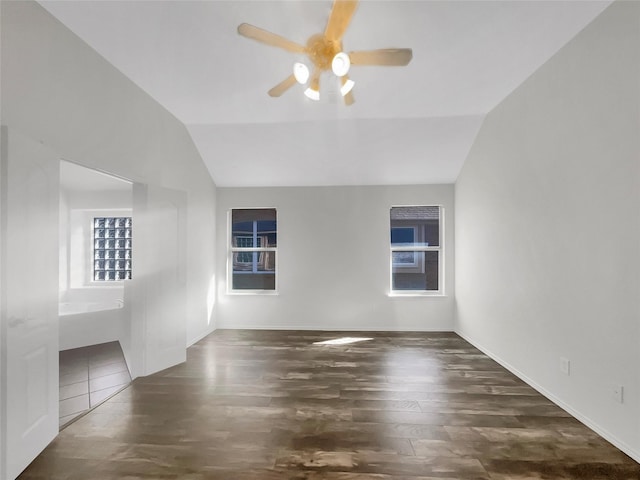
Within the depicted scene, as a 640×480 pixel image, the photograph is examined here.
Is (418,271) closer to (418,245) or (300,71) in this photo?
(418,245)

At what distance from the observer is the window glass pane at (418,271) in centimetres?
466

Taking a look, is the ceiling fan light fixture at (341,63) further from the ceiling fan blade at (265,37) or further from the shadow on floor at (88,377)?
the shadow on floor at (88,377)

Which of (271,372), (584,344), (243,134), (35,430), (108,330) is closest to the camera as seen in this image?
(35,430)

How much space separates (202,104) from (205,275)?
2336mm

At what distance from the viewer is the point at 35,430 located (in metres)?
1.79

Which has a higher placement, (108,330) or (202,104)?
(202,104)

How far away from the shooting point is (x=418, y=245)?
4629 millimetres

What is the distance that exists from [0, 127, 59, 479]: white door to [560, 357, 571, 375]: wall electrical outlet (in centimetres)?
377

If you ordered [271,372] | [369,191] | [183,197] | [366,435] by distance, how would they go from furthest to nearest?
[369,191], [183,197], [271,372], [366,435]

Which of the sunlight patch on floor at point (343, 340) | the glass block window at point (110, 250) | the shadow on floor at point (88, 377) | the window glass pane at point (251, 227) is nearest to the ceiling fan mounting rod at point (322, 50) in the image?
the window glass pane at point (251, 227)

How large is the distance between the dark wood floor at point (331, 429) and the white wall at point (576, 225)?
1.02ft

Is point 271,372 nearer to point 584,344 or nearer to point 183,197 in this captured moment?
point 183,197

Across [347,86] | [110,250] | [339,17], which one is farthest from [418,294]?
[110,250]

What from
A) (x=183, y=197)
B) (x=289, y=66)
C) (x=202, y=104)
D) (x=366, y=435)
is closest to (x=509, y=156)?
(x=289, y=66)
